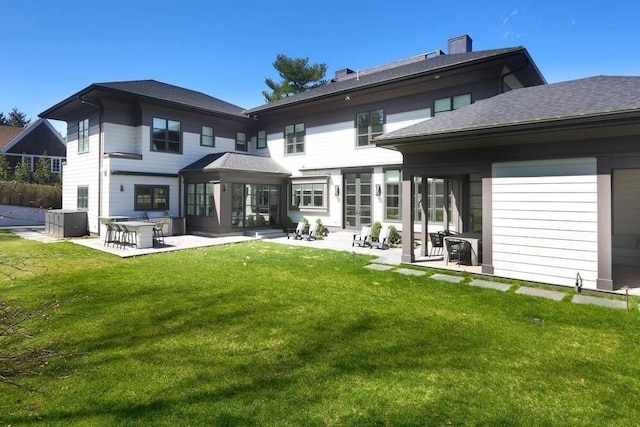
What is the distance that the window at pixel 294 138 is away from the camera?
17.4 metres

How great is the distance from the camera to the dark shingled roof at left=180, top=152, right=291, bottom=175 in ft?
50.6

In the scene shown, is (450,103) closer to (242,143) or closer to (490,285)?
(490,285)

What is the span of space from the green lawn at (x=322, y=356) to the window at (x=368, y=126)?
28.6 ft

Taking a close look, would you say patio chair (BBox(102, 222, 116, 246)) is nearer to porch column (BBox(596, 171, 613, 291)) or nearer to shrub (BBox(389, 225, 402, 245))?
shrub (BBox(389, 225, 402, 245))

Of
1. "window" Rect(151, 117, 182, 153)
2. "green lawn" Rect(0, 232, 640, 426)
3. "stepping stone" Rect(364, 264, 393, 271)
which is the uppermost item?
"window" Rect(151, 117, 182, 153)

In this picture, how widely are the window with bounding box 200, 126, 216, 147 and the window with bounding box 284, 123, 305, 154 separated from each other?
12.5 feet

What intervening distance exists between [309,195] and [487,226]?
9825 mm

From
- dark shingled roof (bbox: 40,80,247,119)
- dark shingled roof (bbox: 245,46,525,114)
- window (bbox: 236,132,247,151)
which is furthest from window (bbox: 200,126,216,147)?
dark shingled roof (bbox: 245,46,525,114)

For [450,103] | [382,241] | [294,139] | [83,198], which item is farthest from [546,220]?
[83,198]

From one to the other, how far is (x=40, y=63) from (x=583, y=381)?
2242cm

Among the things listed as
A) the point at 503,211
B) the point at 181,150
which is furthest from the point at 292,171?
the point at 503,211

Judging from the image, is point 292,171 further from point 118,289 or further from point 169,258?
point 118,289

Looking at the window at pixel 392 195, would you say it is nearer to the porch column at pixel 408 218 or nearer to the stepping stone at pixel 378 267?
the porch column at pixel 408 218

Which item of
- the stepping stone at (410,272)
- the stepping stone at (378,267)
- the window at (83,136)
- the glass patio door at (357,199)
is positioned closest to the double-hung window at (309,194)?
the glass patio door at (357,199)
